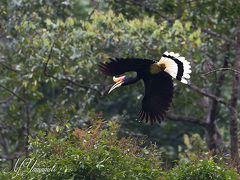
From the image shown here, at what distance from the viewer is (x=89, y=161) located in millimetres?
4293

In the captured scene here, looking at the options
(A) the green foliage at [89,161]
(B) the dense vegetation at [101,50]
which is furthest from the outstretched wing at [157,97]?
(A) the green foliage at [89,161]

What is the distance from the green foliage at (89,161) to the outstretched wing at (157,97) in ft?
3.69

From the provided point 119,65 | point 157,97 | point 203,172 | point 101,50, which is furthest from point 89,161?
point 101,50

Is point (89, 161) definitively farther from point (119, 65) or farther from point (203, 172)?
point (119, 65)

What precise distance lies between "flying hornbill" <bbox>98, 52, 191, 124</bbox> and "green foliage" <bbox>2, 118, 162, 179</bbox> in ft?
3.71

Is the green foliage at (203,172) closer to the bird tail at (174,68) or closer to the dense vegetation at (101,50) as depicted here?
the bird tail at (174,68)

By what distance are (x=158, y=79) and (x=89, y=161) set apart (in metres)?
1.85

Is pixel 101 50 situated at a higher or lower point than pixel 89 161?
higher

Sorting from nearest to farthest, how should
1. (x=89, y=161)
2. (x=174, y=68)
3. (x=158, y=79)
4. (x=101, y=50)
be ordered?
(x=89, y=161) → (x=174, y=68) → (x=158, y=79) → (x=101, y=50)

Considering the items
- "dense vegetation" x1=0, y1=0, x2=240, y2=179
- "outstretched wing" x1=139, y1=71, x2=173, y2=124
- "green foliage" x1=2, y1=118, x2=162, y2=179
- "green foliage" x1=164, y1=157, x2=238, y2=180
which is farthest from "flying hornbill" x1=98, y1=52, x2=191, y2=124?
"green foliage" x1=164, y1=157, x2=238, y2=180

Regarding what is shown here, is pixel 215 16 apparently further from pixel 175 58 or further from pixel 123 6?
pixel 175 58

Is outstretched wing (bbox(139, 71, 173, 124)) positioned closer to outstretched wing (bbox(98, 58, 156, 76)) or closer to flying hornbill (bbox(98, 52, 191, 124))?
flying hornbill (bbox(98, 52, 191, 124))

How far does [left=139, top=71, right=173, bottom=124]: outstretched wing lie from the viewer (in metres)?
5.73

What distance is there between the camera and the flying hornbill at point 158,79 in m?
5.55
